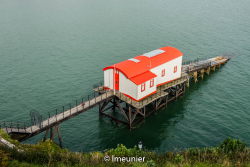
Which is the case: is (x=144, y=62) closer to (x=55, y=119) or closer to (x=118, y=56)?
(x=55, y=119)

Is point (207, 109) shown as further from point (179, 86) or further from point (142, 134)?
point (142, 134)

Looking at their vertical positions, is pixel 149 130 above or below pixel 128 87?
below

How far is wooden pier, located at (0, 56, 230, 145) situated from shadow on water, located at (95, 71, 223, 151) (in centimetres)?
129

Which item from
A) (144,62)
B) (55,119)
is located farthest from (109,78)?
(55,119)

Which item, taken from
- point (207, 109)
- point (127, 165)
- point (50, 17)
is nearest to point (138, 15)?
point (50, 17)

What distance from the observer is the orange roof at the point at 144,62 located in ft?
161

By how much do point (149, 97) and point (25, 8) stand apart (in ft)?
319

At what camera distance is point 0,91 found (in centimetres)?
6038

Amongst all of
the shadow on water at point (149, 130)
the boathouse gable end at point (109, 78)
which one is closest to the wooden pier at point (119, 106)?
the boathouse gable end at point (109, 78)

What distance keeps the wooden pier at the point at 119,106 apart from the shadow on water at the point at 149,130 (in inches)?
50.9

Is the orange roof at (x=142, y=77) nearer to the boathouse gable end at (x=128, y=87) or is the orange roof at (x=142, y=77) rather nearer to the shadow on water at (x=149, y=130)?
the boathouse gable end at (x=128, y=87)

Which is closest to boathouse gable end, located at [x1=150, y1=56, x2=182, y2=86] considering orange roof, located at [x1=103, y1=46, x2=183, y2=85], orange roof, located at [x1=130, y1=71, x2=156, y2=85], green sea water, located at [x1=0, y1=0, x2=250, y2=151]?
orange roof, located at [x1=103, y1=46, x2=183, y2=85]

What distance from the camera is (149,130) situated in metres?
49.8

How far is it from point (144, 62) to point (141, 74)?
322cm
